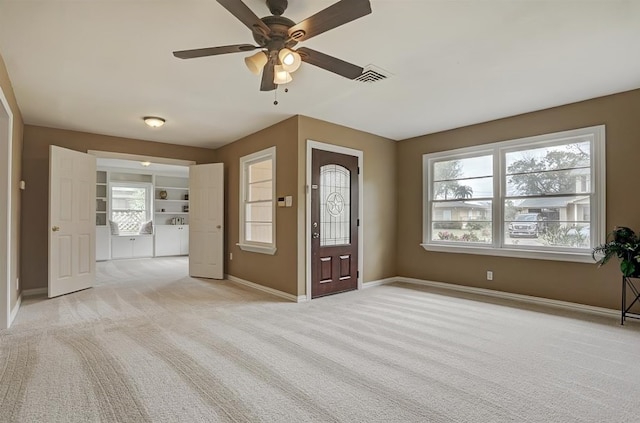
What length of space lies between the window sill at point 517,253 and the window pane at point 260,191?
272 centimetres

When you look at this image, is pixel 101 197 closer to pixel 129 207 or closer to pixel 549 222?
pixel 129 207

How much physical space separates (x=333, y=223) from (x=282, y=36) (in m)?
3.17

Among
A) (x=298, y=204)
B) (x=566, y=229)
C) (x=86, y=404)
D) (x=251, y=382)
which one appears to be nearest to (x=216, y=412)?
(x=251, y=382)

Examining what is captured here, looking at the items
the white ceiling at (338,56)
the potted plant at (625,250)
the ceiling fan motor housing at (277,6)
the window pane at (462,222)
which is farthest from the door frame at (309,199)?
the potted plant at (625,250)

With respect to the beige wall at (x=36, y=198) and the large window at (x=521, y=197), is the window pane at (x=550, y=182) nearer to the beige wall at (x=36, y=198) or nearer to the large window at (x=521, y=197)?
the large window at (x=521, y=197)

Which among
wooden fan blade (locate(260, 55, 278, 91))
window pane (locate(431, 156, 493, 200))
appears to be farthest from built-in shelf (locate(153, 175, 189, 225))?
wooden fan blade (locate(260, 55, 278, 91))

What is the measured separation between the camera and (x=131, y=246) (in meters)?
9.12

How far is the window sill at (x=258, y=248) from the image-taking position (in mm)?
4943

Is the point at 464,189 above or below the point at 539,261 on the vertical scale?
above

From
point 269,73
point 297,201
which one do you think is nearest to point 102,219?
point 297,201

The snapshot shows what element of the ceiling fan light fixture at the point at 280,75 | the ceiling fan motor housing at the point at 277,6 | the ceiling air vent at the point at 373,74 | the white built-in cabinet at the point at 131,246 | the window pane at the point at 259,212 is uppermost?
the ceiling air vent at the point at 373,74

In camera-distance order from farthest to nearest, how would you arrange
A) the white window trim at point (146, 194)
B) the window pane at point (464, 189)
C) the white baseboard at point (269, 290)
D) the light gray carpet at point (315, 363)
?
the white window trim at point (146, 194) → the window pane at point (464, 189) → the white baseboard at point (269, 290) → the light gray carpet at point (315, 363)

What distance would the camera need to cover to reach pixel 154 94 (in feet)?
12.6

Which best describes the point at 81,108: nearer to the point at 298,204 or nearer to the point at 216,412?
the point at 298,204
